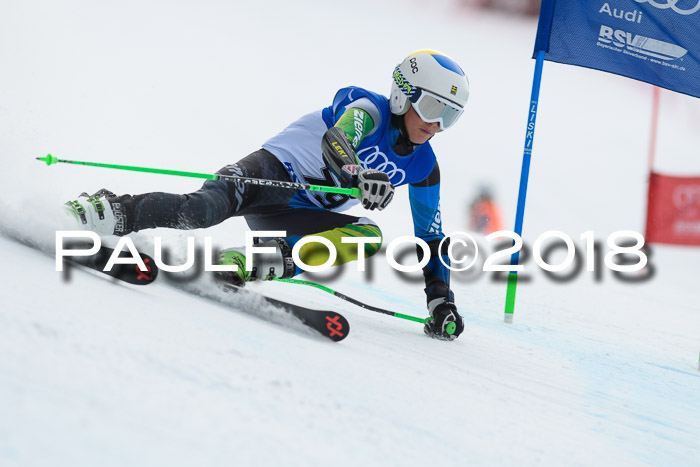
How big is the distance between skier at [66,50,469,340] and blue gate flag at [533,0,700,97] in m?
1.52

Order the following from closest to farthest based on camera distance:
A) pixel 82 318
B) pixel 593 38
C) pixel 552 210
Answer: pixel 82 318 < pixel 593 38 < pixel 552 210

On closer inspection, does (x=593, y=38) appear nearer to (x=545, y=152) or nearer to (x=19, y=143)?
(x=19, y=143)

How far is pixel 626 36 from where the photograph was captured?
4023 mm

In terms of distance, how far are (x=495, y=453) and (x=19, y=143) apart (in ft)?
9.18

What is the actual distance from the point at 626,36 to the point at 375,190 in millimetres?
2624

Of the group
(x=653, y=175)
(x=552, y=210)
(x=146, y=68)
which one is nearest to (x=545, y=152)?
(x=552, y=210)

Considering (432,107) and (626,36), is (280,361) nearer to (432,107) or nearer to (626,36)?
(432,107)

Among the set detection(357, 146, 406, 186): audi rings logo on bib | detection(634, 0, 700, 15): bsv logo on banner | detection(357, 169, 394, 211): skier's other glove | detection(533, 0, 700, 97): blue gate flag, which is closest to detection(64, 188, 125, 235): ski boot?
detection(357, 169, 394, 211): skier's other glove

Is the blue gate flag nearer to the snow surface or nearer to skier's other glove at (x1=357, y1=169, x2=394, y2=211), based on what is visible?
the snow surface

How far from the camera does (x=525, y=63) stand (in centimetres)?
3772

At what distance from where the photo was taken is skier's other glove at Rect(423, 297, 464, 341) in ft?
9.52

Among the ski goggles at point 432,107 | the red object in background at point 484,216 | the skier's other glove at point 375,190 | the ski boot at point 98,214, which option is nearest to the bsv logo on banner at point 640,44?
the ski goggles at point 432,107

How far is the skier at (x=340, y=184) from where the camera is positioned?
2.39 meters

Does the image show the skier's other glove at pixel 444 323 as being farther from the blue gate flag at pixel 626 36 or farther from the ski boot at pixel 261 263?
the blue gate flag at pixel 626 36
